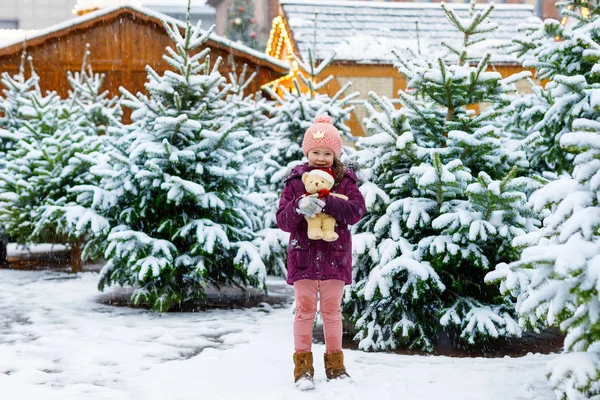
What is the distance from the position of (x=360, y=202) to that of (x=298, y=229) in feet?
1.54

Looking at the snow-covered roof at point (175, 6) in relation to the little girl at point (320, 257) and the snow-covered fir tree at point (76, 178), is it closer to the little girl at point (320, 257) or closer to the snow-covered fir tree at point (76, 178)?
the snow-covered fir tree at point (76, 178)

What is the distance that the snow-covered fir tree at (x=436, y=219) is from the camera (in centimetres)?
588

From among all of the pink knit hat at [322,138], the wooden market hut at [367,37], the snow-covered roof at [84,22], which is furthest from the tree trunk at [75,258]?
the wooden market hut at [367,37]

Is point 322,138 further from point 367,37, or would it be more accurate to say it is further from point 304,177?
point 367,37

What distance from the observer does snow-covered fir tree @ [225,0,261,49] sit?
126 feet

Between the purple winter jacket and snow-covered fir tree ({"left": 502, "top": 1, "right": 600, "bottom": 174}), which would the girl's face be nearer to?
the purple winter jacket

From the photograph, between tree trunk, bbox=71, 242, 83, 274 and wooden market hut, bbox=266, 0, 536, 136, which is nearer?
tree trunk, bbox=71, 242, 83, 274

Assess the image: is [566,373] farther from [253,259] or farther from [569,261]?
[253,259]

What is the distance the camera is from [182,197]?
7781 millimetres

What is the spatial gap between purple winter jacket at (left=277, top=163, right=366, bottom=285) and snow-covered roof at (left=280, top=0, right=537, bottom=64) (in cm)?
1645

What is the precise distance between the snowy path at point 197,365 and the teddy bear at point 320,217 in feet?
3.30

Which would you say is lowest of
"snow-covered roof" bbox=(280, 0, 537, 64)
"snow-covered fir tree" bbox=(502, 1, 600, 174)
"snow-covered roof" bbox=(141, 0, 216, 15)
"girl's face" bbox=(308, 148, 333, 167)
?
"girl's face" bbox=(308, 148, 333, 167)

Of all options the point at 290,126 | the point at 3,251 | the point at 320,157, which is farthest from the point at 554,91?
the point at 3,251

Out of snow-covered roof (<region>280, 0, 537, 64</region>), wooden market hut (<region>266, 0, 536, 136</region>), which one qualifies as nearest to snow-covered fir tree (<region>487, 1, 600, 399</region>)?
wooden market hut (<region>266, 0, 536, 136</region>)
